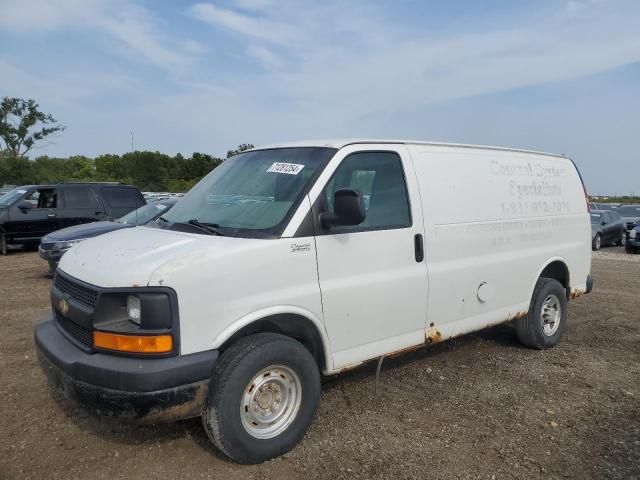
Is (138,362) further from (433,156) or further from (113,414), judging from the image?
(433,156)

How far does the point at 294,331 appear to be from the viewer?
3.61 metres

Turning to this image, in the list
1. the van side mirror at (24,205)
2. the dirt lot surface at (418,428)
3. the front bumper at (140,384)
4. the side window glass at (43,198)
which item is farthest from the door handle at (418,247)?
the van side mirror at (24,205)

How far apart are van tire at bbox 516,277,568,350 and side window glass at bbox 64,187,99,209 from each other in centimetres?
1056

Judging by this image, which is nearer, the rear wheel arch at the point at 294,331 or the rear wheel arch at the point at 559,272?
the rear wheel arch at the point at 294,331

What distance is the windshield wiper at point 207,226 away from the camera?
3531 millimetres

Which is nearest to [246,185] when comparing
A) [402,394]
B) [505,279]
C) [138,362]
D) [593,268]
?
[138,362]

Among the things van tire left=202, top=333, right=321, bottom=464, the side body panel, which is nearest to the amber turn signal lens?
van tire left=202, top=333, right=321, bottom=464

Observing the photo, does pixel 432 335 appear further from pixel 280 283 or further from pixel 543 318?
pixel 543 318

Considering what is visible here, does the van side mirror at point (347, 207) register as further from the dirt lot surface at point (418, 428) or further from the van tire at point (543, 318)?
the van tire at point (543, 318)

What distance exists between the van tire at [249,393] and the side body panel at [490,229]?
1345mm

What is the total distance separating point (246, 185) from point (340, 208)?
3.08 feet

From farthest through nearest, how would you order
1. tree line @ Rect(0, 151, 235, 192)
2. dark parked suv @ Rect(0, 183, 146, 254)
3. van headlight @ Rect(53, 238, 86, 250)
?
tree line @ Rect(0, 151, 235, 192) → dark parked suv @ Rect(0, 183, 146, 254) → van headlight @ Rect(53, 238, 86, 250)

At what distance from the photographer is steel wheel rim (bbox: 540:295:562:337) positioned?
5.81 metres

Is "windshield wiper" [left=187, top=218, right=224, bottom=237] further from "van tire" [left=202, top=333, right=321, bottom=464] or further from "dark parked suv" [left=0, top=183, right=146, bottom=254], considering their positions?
"dark parked suv" [left=0, top=183, right=146, bottom=254]
